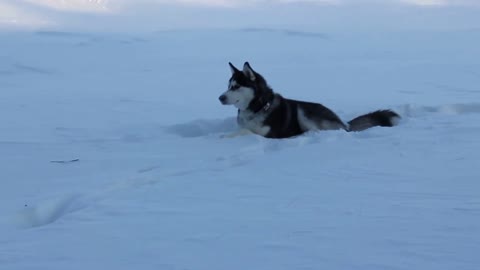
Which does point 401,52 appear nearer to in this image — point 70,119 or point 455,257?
point 70,119

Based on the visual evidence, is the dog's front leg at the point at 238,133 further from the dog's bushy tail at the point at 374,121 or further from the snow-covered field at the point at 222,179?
the dog's bushy tail at the point at 374,121

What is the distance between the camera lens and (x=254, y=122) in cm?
659

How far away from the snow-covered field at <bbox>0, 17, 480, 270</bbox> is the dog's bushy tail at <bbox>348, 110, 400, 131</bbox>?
154 mm

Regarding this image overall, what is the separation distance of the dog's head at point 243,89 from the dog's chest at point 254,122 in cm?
11

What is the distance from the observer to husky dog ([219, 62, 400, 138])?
21.6ft

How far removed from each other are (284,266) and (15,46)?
529 inches

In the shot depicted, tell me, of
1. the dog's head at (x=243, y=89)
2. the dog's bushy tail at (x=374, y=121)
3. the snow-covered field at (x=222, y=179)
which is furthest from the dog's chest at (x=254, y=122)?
the dog's bushy tail at (x=374, y=121)

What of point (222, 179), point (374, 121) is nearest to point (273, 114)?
point (374, 121)

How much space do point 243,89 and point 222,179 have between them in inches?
92.9

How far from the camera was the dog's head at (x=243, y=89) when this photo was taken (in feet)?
21.8

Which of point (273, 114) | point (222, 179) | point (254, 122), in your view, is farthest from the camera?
point (273, 114)

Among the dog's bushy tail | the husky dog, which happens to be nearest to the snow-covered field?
the dog's bushy tail

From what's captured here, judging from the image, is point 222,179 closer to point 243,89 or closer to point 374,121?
point 243,89

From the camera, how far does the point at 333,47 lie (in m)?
17.3
